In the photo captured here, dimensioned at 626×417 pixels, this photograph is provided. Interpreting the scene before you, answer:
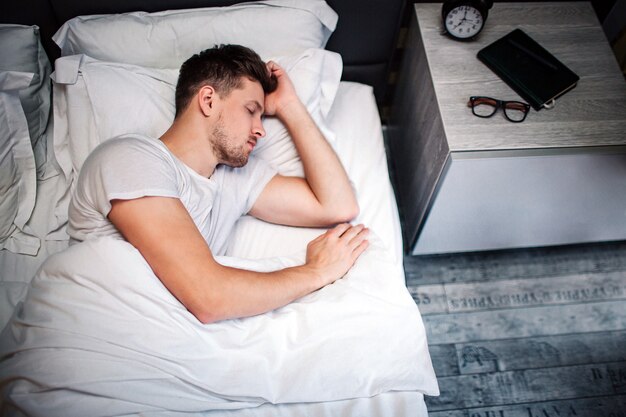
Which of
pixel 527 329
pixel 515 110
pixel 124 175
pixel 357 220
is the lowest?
pixel 527 329

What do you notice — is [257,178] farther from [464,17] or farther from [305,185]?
[464,17]

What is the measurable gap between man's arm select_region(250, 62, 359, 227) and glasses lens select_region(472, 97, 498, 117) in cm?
40

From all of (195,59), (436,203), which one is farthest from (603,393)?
(195,59)

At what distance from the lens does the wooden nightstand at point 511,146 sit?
125cm

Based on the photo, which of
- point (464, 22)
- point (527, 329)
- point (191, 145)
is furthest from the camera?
point (527, 329)

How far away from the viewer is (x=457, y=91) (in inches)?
51.9

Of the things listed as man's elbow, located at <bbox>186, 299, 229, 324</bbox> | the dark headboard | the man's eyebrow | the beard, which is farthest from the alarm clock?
man's elbow, located at <bbox>186, 299, 229, 324</bbox>

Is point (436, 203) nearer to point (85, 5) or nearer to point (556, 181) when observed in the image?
point (556, 181)

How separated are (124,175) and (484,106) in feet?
3.12

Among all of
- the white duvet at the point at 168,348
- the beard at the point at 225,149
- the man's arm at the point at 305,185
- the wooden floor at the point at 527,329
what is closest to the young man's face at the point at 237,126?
the beard at the point at 225,149

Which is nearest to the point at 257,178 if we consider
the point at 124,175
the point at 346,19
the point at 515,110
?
the point at 124,175

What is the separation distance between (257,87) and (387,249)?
55 cm

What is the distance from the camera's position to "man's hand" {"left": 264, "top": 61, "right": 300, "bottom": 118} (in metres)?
1.29

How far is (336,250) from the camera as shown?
118 cm
